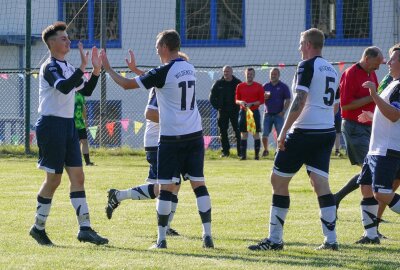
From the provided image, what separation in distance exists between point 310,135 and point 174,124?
1217mm

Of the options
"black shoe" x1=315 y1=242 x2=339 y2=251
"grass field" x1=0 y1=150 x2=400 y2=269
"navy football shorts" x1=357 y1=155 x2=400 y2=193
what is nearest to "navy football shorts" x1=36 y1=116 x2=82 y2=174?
"grass field" x1=0 y1=150 x2=400 y2=269

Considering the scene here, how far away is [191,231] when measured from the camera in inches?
400

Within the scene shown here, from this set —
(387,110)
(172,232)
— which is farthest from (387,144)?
(172,232)

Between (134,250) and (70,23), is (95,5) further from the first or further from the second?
(134,250)

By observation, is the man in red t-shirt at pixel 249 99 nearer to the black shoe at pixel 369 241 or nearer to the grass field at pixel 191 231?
the grass field at pixel 191 231

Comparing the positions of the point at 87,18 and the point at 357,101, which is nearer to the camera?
the point at 357,101

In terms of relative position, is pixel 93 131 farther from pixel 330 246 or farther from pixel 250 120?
pixel 330 246

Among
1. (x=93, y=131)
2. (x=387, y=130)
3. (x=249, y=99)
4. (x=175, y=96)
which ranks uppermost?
(x=175, y=96)

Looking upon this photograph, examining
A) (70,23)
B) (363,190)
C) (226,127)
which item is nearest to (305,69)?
(363,190)

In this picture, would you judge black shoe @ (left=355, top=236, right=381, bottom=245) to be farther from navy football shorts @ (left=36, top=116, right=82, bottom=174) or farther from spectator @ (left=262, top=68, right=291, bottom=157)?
spectator @ (left=262, top=68, right=291, bottom=157)

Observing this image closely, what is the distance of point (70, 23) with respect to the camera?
80.5ft

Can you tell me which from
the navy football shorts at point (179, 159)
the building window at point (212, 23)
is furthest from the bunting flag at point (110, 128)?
the navy football shorts at point (179, 159)

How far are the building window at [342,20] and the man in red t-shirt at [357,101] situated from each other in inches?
620

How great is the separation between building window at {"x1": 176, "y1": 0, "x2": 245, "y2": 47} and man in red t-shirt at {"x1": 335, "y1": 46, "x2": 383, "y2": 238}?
15129 millimetres
